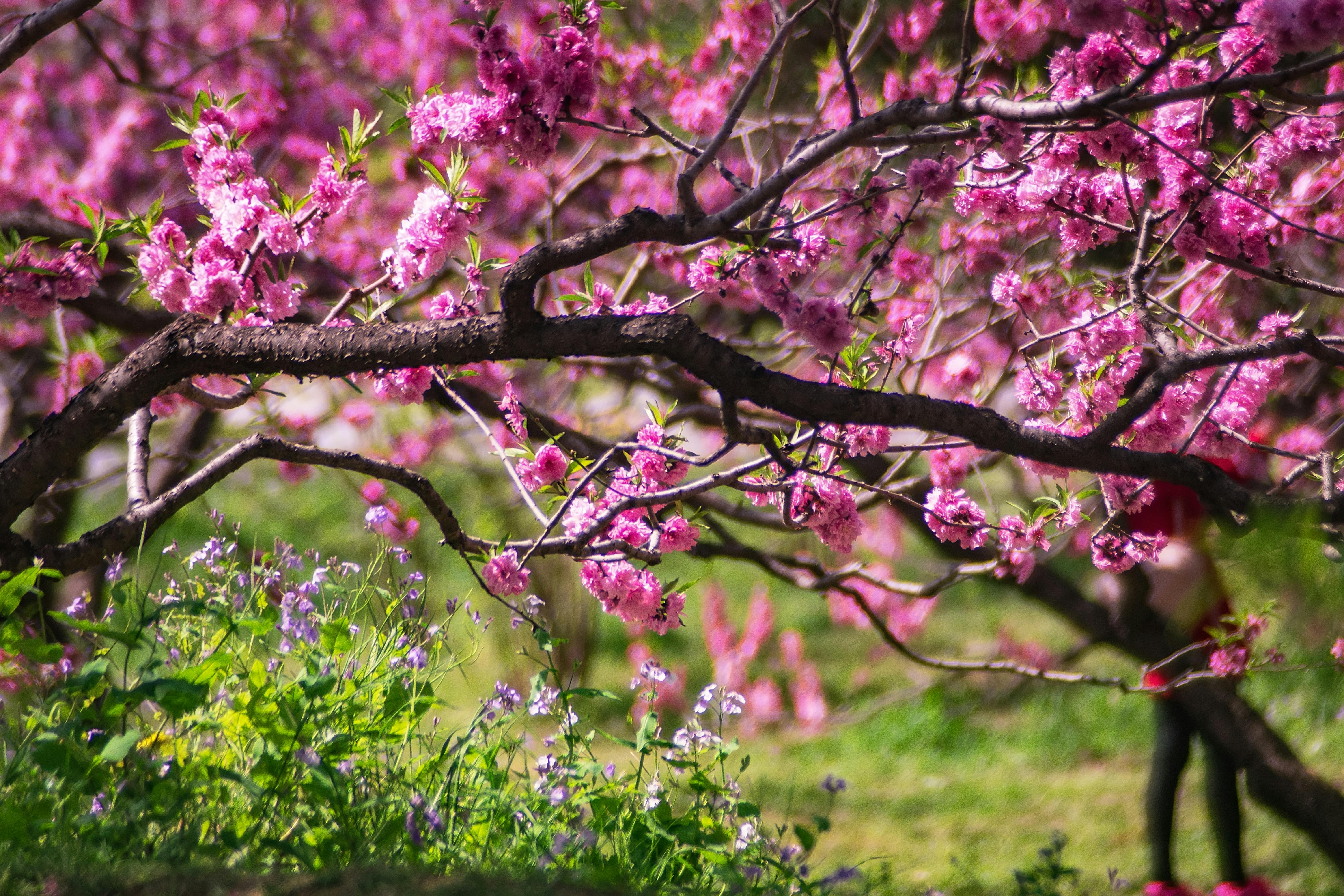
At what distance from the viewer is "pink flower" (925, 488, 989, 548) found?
2734 mm

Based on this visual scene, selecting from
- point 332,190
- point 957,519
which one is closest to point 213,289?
point 332,190

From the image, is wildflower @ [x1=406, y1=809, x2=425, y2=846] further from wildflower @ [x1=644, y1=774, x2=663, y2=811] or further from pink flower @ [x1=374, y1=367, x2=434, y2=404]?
pink flower @ [x1=374, y1=367, x2=434, y2=404]

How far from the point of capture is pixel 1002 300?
3.10 m

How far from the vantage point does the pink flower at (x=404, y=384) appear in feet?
8.86

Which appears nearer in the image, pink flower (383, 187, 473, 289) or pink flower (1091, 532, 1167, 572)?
pink flower (383, 187, 473, 289)

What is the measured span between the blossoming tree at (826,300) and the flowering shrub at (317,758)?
0.27 meters

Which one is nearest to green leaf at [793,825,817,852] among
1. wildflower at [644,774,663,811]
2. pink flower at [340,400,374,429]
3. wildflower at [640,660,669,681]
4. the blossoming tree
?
wildflower at [644,774,663,811]

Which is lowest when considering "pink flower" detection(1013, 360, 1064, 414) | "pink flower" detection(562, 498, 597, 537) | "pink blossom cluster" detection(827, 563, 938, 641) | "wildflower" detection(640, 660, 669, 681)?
A: "wildflower" detection(640, 660, 669, 681)

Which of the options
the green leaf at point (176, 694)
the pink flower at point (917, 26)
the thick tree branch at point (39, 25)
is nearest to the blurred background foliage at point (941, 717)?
the green leaf at point (176, 694)

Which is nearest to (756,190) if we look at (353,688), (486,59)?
(486,59)

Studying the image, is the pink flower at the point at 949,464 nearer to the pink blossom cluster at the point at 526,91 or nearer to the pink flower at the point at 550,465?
the pink flower at the point at 550,465

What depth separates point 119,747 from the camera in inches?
71.0

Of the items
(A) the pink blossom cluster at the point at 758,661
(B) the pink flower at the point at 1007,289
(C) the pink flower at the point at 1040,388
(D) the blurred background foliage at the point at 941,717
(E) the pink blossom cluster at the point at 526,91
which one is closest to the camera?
(E) the pink blossom cluster at the point at 526,91

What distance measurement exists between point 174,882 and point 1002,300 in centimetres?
262
